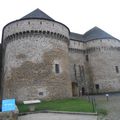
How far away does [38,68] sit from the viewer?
18922mm

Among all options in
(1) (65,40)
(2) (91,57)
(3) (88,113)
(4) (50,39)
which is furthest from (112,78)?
(3) (88,113)

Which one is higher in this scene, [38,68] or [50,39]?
[50,39]

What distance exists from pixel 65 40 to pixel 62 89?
6654 millimetres

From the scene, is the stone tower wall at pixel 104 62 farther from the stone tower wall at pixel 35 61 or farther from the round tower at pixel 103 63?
the stone tower wall at pixel 35 61

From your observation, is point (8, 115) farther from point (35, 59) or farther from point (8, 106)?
point (35, 59)

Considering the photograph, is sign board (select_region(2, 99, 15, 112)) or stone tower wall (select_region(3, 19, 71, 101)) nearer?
sign board (select_region(2, 99, 15, 112))

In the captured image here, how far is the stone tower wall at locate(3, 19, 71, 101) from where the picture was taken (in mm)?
18391

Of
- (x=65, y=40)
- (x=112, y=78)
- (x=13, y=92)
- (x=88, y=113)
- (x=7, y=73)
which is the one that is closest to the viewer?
(x=88, y=113)

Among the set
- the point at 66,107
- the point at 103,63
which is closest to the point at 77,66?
the point at 103,63

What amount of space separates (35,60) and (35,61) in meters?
0.12

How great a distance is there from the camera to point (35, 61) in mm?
19094

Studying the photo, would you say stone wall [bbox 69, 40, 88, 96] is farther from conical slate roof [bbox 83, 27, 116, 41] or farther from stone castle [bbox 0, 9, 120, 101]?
stone castle [bbox 0, 9, 120, 101]

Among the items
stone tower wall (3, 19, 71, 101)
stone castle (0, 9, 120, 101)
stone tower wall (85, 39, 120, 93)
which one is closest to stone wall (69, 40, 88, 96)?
stone tower wall (85, 39, 120, 93)

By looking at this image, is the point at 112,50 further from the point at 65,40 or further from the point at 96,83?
the point at 65,40
